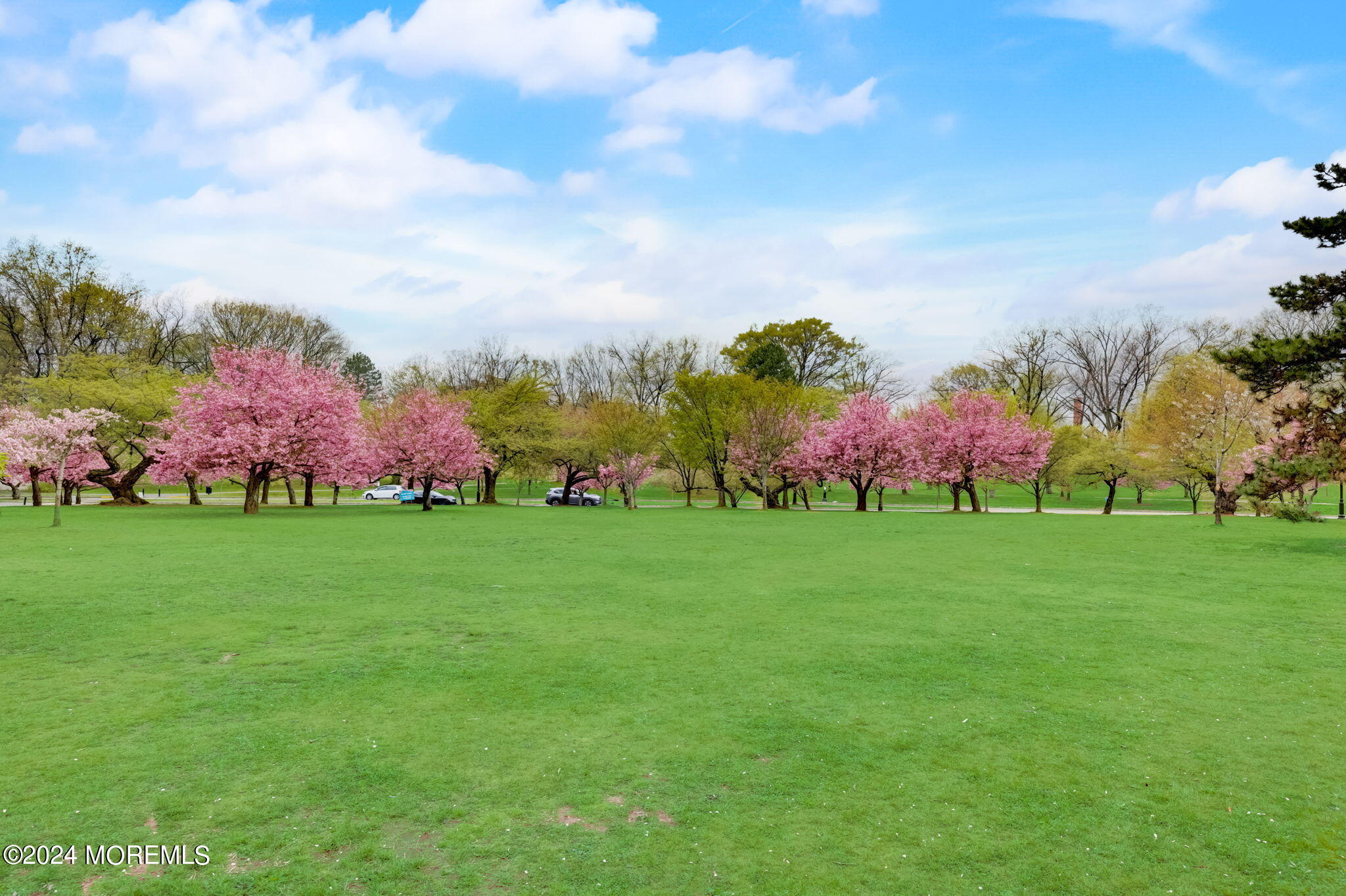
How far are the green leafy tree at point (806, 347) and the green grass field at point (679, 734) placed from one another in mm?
55257

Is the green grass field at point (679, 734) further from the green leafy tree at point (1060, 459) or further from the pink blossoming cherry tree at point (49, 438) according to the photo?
the green leafy tree at point (1060, 459)

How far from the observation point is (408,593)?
13.1 meters

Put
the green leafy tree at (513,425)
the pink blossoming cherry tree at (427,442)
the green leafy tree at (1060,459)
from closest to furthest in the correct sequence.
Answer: the pink blossoming cherry tree at (427,442) → the green leafy tree at (513,425) → the green leafy tree at (1060,459)

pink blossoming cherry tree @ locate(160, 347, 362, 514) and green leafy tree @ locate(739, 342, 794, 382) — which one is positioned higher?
green leafy tree @ locate(739, 342, 794, 382)

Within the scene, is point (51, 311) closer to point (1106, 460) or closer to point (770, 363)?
A: point (770, 363)

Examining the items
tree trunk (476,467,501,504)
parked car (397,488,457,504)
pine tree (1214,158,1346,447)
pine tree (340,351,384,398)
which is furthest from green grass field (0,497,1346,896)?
pine tree (340,351,384,398)

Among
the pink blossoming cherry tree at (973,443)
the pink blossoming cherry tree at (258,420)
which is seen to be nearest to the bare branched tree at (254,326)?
the pink blossoming cherry tree at (258,420)

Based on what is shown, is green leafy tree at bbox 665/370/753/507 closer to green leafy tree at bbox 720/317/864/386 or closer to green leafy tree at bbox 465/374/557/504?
green leafy tree at bbox 465/374/557/504

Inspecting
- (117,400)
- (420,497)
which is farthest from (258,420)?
(420,497)

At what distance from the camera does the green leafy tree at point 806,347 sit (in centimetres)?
6812

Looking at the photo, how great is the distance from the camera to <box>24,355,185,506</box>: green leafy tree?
36688 mm

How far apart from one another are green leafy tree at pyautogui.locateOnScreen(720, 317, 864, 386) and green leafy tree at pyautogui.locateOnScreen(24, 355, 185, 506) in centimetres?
4389

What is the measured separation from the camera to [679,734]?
647cm

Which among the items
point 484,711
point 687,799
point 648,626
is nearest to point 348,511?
point 648,626
